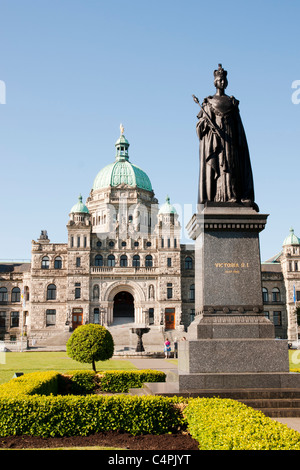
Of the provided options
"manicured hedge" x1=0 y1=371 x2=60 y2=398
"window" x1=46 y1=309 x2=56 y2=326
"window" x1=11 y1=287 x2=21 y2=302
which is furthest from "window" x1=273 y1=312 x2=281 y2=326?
"manicured hedge" x1=0 y1=371 x2=60 y2=398

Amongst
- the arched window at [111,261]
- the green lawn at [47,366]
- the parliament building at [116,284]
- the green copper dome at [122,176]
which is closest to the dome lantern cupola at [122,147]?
the green copper dome at [122,176]

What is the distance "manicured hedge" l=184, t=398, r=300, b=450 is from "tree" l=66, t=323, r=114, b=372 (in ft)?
43.7

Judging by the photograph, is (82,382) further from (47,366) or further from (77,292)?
(77,292)

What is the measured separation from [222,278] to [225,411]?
14.2ft

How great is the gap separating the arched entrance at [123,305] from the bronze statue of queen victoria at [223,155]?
59.6 meters

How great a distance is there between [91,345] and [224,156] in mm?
12091

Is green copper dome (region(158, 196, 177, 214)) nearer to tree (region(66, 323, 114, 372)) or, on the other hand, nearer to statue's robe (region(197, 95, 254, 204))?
tree (region(66, 323, 114, 372))

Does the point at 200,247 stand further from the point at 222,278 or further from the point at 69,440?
the point at 69,440

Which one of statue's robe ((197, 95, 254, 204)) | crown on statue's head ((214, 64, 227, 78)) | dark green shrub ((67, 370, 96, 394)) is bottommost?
dark green shrub ((67, 370, 96, 394))

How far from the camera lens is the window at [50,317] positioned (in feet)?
219

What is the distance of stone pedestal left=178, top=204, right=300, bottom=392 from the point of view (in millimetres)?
10531

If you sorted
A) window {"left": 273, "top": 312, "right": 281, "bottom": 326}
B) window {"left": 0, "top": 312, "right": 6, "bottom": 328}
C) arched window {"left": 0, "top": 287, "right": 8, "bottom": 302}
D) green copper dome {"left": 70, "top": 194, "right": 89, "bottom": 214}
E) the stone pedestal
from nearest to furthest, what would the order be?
the stone pedestal, green copper dome {"left": 70, "top": 194, "right": 89, "bottom": 214}, window {"left": 273, "top": 312, "right": 281, "bottom": 326}, window {"left": 0, "top": 312, "right": 6, "bottom": 328}, arched window {"left": 0, "top": 287, "right": 8, "bottom": 302}

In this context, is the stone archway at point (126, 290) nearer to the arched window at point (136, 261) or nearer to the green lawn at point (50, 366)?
the arched window at point (136, 261)
